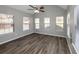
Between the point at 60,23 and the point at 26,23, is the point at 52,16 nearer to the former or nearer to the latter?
the point at 60,23

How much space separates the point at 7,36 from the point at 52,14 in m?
5.06

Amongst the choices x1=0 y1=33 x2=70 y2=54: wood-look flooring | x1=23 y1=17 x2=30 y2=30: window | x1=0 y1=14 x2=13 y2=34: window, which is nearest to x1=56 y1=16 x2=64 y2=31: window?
x1=23 y1=17 x2=30 y2=30: window

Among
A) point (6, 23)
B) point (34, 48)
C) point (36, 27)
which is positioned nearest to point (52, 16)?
point (36, 27)

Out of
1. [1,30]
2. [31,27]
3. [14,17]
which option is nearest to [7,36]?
[1,30]

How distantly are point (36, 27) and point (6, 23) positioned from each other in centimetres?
491

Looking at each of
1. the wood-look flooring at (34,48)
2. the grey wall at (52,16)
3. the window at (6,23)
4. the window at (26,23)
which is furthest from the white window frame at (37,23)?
the wood-look flooring at (34,48)

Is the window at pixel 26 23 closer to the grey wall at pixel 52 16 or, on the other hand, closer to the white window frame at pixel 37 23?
the white window frame at pixel 37 23

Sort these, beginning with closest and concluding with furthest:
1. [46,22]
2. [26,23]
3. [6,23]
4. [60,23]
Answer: [6,23] → [60,23] → [26,23] → [46,22]

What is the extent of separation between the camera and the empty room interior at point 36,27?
202 inches

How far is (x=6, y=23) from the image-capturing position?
634cm

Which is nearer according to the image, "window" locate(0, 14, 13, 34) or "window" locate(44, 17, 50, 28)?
"window" locate(0, 14, 13, 34)

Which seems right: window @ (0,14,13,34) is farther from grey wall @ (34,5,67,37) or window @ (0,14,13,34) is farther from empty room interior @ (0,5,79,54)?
grey wall @ (34,5,67,37)

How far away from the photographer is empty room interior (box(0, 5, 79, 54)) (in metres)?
5.12

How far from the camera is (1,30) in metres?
5.86
